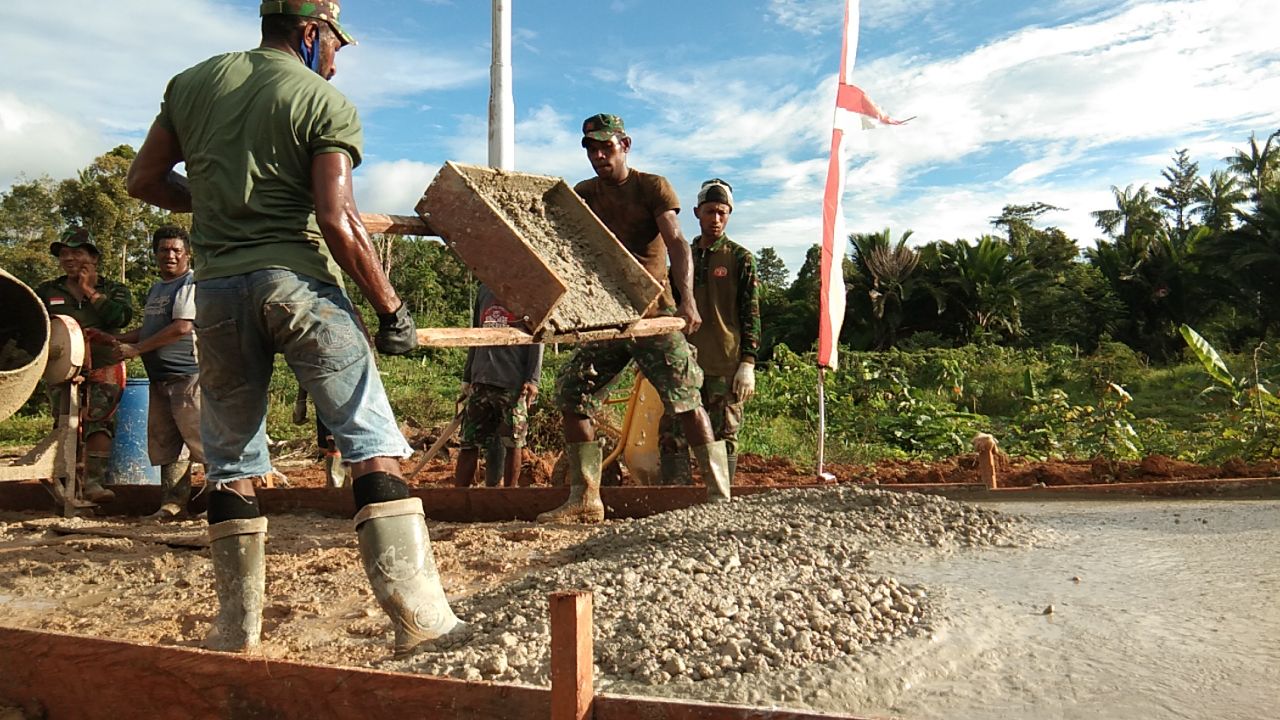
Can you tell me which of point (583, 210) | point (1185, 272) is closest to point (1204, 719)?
point (583, 210)

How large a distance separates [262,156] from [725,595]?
1.72m

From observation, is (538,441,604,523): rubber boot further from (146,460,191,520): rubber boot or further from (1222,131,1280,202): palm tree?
(1222,131,1280,202): palm tree

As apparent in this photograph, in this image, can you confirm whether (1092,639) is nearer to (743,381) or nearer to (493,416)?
(743,381)

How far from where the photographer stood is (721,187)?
5.34 m

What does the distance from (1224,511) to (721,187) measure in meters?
2.91

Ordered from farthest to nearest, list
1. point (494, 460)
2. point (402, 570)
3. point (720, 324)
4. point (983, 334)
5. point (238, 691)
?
point (983, 334)
point (494, 460)
point (720, 324)
point (402, 570)
point (238, 691)

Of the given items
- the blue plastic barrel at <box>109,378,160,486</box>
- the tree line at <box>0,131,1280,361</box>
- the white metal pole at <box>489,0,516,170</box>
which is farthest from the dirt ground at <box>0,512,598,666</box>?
the tree line at <box>0,131,1280,361</box>

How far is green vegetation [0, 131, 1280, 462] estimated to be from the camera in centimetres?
901

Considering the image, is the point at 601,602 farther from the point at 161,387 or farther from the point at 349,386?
the point at 161,387

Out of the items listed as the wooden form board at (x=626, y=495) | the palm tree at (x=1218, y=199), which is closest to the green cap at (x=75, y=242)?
the wooden form board at (x=626, y=495)

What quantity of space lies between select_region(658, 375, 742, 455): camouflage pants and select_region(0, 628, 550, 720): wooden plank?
12.0ft

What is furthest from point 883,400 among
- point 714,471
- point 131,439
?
point 131,439

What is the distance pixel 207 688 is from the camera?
179 centimetres

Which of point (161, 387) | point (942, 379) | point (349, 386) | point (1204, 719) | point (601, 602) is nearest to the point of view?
point (1204, 719)
